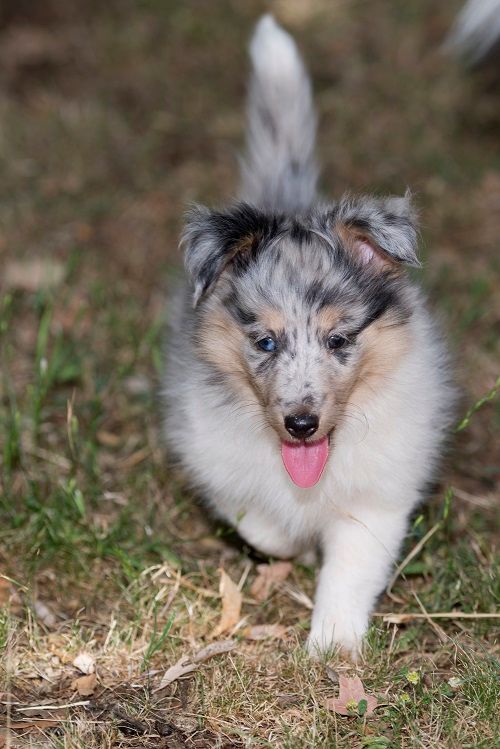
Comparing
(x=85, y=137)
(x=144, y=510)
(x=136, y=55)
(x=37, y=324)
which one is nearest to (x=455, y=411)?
(x=144, y=510)

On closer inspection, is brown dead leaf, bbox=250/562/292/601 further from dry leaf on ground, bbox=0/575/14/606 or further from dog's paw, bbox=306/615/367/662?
dry leaf on ground, bbox=0/575/14/606

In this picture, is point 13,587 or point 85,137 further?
point 85,137

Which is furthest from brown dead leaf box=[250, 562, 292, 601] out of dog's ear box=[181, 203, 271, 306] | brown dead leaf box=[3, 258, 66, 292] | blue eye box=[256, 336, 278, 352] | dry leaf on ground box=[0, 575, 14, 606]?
brown dead leaf box=[3, 258, 66, 292]

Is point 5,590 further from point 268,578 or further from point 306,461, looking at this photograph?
point 306,461

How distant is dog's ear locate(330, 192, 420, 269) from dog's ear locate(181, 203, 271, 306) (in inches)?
10.2

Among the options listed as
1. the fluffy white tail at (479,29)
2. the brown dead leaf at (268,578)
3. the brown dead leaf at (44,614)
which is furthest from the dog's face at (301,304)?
the fluffy white tail at (479,29)

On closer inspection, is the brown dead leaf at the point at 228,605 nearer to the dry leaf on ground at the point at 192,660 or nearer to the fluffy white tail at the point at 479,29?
the dry leaf on ground at the point at 192,660

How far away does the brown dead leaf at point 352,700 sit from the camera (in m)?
3.12

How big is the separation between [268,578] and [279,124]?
1911mm

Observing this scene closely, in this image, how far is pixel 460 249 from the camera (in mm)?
5570

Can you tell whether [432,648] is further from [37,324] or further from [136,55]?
[136,55]

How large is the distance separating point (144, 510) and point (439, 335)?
1.32 metres

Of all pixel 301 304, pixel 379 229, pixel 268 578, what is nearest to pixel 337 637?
pixel 268 578

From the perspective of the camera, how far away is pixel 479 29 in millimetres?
5383
